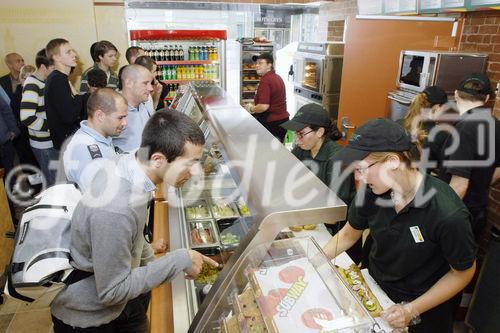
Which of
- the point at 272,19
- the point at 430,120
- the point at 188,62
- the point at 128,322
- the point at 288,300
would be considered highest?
the point at 272,19

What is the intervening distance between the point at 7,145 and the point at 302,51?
5301 mm

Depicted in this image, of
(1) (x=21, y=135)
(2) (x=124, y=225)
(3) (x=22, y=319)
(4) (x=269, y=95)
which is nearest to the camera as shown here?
(2) (x=124, y=225)

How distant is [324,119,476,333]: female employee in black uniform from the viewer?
1.71 m

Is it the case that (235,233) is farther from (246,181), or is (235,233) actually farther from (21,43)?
(21,43)

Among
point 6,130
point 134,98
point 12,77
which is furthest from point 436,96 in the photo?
point 12,77

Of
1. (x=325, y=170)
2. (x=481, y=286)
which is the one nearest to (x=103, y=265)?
(x=325, y=170)

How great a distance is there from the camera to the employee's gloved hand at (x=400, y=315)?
5.72ft

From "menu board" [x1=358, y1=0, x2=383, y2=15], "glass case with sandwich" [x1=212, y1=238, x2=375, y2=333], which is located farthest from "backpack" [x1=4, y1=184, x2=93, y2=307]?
"menu board" [x1=358, y1=0, x2=383, y2=15]

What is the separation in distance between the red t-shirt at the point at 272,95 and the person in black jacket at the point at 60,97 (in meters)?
2.91

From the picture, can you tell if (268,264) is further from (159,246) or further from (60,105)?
(60,105)

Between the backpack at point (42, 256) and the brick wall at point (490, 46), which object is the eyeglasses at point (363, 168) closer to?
the backpack at point (42, 256)

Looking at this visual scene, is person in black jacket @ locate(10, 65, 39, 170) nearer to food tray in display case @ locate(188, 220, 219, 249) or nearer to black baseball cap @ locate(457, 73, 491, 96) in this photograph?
food tray in display case @ locate(188, 220, 219, 249)

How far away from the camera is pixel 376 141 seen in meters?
1.68

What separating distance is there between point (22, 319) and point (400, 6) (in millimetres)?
5696
